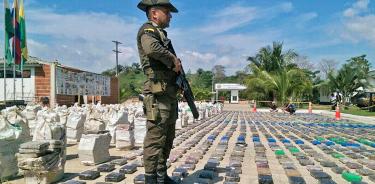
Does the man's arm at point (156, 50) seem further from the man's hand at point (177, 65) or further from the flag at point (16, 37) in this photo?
the flag at point (16, 37)

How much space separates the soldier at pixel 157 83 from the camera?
3.74m

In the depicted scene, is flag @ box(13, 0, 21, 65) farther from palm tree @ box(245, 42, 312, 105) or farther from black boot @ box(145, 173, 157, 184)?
palm tree @ box(245, 42, 312, 105)

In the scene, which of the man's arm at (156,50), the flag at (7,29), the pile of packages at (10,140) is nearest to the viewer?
the man's arm at (156,50)

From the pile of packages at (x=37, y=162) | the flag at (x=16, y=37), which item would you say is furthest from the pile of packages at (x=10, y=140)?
the flag at (x=16, y=37)

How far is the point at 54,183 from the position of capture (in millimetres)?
4258

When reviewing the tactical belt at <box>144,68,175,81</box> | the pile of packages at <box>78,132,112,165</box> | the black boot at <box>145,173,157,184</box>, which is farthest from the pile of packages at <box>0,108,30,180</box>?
the tactical belt at <box>144,68,175,81</box>

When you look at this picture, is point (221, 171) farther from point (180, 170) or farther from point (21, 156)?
point (21, 156)

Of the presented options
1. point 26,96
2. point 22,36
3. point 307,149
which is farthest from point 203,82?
point 307,149

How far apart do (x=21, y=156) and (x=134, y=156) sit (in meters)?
2.35

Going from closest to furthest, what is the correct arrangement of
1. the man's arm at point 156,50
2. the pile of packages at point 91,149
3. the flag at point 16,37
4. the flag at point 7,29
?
the man's arm at point 156,50 < the pile of packages at point 91,149 < the flag at point 7,29 < the flag at point 16,37

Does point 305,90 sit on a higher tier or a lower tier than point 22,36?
lower

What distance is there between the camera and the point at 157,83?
149 inches

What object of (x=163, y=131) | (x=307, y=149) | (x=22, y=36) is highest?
(x=22, y=36)

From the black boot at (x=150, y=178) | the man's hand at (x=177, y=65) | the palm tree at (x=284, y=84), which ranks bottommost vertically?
the black boot at (x=150, y=178)
